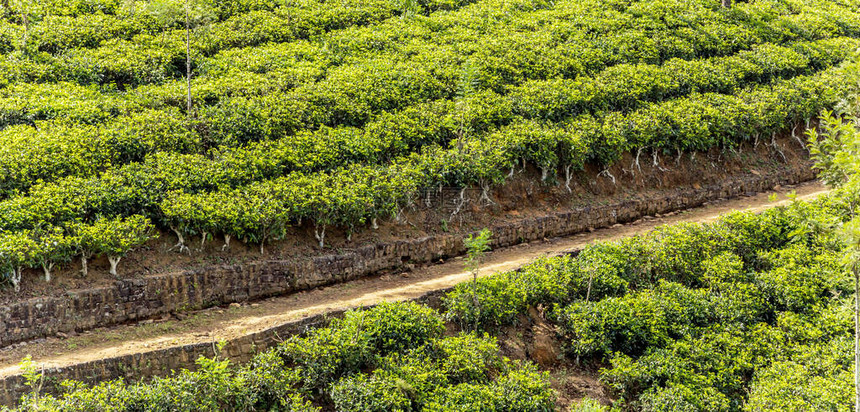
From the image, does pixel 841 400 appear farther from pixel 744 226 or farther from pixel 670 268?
pixel 744 226

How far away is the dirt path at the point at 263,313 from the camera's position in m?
16.2

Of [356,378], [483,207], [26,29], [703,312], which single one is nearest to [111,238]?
[356,378]

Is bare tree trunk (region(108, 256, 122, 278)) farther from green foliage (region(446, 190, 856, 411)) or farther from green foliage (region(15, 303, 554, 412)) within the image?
green foliage (region(446, 190, 856, 411))

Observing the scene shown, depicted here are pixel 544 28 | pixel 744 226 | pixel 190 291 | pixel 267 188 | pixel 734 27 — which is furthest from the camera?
pixel 734 27

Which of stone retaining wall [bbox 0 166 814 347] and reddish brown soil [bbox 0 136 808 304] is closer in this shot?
stone retaining wall [bbox 0 166 814 347]

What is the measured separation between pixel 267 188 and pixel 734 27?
25.9m

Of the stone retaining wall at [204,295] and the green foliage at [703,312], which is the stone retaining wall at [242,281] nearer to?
the stone retaining wall at [204,295]

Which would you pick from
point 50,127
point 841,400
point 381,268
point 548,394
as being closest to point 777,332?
point 841,400

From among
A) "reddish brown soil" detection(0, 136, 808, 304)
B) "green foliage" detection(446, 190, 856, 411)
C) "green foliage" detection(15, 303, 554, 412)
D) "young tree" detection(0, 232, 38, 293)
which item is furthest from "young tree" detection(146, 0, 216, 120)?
"green foliage" detection(446, 190, 856, 411)

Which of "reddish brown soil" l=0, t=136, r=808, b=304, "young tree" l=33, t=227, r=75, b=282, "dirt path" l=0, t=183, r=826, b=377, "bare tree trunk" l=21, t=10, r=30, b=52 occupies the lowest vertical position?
"dirt path" l=0, t=183, r=826, b=377

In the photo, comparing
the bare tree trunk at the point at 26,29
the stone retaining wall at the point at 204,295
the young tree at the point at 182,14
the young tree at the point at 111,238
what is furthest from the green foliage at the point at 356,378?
the bare tree trunk at the point at 26,29

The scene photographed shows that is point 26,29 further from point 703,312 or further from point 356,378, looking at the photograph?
point 703,312

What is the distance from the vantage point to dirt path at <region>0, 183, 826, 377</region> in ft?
53.3

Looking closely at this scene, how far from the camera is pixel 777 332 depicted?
19094 mm
